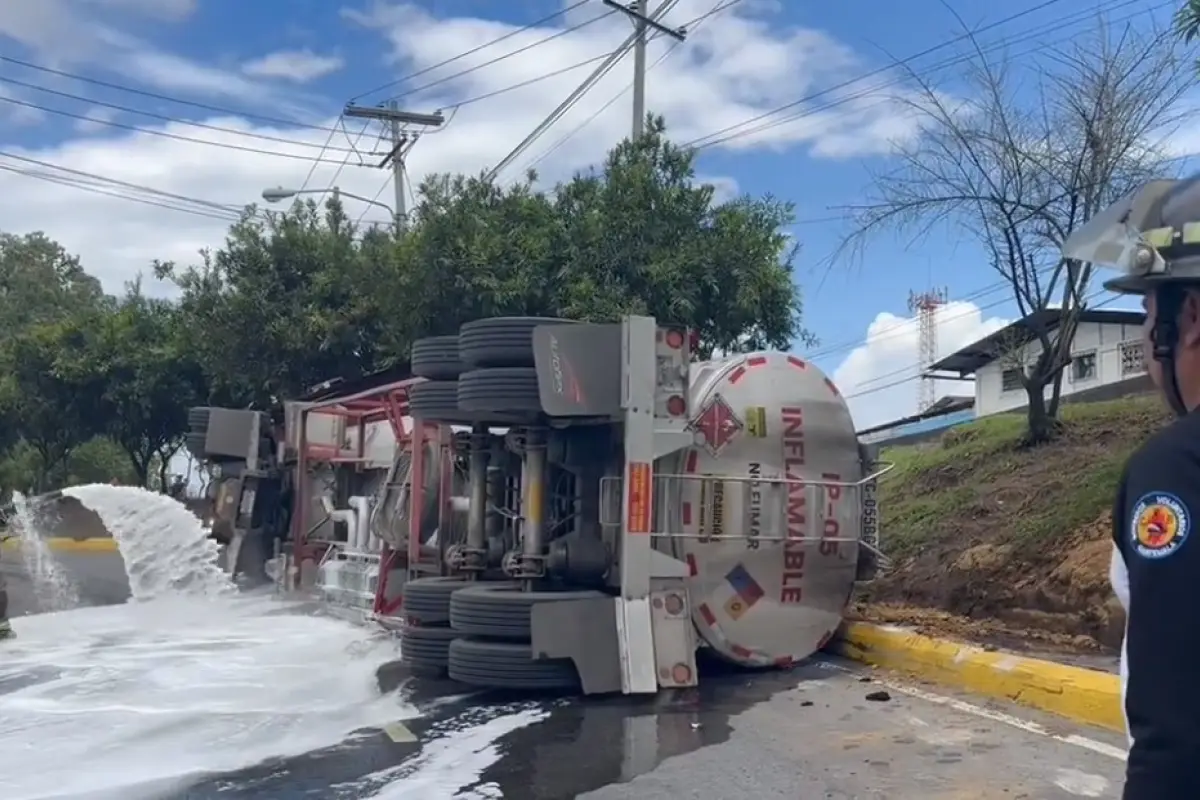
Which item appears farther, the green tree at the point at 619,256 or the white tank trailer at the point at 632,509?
the green tree at the point at 619,256

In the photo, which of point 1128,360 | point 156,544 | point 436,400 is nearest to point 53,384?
point 156,544

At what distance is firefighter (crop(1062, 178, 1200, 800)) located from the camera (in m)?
1.57

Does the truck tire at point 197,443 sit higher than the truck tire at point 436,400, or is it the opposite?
the truck tire at point 197,443

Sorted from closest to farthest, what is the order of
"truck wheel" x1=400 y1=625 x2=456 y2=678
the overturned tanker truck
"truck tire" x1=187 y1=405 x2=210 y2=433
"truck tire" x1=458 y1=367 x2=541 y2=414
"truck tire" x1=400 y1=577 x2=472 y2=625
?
the overturned tanker truck, "truck tire" x1=458 y1=367 x2=541 y2=414, "truck wheel" x1=400 y1=625 x2=456 y2=678, "truck tire" x1=400 y1=577 x2=472 y2=625, "truck tire" x1=187 y1=405 x2=210 y2=433

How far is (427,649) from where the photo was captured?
8266mm

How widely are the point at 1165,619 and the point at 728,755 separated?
475 cm

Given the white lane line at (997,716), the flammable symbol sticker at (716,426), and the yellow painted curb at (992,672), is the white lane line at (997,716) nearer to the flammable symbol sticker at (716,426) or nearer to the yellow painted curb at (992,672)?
the yellow painted curb at (992,672)

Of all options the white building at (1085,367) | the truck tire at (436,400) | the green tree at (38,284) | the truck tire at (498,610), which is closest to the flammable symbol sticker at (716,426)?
the truck tire at (498,610)

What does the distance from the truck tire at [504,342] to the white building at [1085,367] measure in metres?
13.3

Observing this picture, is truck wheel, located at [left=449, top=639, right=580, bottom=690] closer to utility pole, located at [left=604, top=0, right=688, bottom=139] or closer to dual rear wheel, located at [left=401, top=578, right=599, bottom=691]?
dual rear wheel, located at [left=401, top=578, right=599, bottom=691]

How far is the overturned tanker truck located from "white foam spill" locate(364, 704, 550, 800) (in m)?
0.37

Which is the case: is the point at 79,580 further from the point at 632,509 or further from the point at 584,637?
the point at 632,509

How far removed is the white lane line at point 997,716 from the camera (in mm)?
5816

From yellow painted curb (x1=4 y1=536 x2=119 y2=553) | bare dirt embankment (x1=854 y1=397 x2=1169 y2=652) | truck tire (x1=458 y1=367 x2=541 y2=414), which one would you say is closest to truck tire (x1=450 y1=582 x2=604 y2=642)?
truck tire (x1=458 y1=367 x2=541 y2=414)
